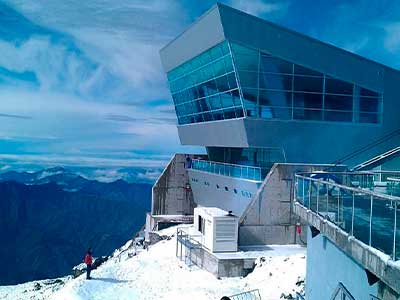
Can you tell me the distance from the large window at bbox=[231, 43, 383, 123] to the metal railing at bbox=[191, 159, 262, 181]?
9.64ft

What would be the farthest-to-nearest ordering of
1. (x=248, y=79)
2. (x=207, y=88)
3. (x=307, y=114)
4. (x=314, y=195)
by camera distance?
(x=207, y=88), (x=307, y=114), (x=248, y=79), (x=314, y=195)

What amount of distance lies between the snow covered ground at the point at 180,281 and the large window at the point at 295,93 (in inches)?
320

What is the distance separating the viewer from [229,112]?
26547mm

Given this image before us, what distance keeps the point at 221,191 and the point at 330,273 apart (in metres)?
21.5

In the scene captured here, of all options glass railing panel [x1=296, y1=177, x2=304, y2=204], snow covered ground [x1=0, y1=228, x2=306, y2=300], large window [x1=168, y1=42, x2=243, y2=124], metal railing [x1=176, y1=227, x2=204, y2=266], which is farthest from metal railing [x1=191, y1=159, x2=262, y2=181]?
glass railing panel [x1=296, y1=177, x2=304, y2=204]

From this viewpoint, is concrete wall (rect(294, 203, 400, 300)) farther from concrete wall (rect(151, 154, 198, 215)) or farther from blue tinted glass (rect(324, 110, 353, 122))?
concrete wall (rect(151, 154, 198, 215))

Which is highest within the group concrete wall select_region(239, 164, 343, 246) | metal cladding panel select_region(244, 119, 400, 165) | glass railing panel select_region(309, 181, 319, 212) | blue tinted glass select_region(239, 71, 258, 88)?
blue tinted glass select_region(239, 71, 258, 88)

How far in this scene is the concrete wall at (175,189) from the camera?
35156 millimetres

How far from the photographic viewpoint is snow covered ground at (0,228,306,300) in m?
15.8

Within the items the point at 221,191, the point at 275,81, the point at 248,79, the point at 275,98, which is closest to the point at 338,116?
the point at 275,98

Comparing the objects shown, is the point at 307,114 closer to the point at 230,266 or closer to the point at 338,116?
the point at 338,116

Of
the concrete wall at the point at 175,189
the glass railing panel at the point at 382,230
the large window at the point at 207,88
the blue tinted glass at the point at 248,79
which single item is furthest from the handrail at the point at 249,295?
the concrete wall at the point at 175,189

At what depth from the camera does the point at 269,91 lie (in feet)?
82.9

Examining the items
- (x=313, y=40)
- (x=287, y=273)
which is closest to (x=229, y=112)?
(x=313, y=40)
